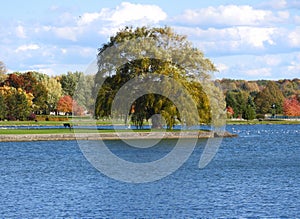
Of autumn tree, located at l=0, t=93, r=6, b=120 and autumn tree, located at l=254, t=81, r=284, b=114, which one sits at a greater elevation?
autumn tree, located at l=254, t=81, r=284, b=114

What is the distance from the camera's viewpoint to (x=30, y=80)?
139 meters

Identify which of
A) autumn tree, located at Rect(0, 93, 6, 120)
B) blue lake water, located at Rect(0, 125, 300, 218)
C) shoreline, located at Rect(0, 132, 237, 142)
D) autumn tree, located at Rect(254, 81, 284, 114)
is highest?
autumn tree, located at Rect(254, 81, 284, 114)

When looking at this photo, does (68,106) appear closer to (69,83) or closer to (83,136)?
(69,83)

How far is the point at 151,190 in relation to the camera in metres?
35.8

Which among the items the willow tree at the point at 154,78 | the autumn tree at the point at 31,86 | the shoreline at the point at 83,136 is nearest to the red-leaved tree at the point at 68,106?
the autumn tree at the point at 31,86

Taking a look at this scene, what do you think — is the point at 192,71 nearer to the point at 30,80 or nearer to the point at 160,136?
the point at 160,136

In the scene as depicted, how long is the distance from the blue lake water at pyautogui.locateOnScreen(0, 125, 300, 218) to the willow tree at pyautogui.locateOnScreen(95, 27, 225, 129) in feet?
45.1

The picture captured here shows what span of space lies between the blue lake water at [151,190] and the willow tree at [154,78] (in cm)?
1374

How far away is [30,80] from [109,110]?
70.2 meters

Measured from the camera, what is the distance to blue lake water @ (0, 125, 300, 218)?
96.5ft

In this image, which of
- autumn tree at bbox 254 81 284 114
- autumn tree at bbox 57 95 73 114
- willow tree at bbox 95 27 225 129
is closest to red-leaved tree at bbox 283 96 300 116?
autumn tree at bbox 254 81 284 114

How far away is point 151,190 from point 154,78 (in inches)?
1476

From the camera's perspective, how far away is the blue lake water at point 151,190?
96.5 ft

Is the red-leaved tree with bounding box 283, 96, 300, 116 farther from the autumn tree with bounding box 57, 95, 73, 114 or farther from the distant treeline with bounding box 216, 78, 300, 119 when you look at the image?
the autumn tree with bounding box 57, 95, 73, 114
